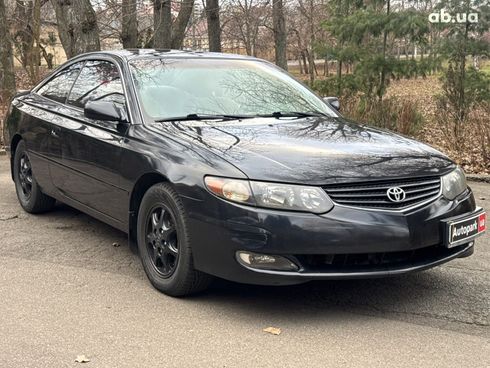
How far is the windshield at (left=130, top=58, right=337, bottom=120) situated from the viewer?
4.58m

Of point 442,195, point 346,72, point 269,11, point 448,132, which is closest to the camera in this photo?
point 442,195

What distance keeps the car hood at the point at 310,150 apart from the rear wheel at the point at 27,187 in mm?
2336

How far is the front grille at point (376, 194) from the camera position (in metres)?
3.46

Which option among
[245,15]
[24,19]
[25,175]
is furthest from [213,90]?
[245,15]

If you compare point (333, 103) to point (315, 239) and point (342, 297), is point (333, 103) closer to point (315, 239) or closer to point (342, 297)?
point (342, 297)

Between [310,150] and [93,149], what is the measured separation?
1.83m

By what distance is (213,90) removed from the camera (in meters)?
4.77

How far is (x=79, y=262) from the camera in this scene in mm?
4746

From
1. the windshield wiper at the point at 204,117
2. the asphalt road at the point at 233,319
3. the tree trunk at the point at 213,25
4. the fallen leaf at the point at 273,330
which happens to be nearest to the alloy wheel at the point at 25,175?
the asphalt road at the point at 233,319

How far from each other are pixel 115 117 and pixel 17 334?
169 centimetres

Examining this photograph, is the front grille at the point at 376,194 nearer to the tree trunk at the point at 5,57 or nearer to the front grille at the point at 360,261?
the front grille at the point at 360,261

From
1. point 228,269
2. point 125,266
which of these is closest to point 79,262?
point 125,266

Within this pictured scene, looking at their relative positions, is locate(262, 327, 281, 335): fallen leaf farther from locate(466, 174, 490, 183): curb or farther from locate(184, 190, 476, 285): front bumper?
locate(466, 174, 490, 183): curb

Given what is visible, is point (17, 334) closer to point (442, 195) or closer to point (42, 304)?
point (42, 304)
